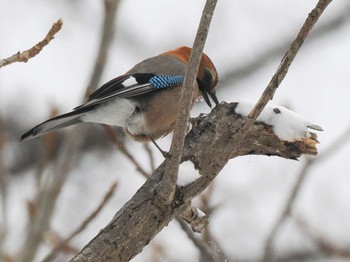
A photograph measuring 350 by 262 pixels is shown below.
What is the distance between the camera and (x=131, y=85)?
4781mm

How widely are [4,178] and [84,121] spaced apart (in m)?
0.64

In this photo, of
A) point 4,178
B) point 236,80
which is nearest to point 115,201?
point 236,80

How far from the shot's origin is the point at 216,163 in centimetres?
339

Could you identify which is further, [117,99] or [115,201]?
[115,201]

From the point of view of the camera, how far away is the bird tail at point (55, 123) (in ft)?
13.2

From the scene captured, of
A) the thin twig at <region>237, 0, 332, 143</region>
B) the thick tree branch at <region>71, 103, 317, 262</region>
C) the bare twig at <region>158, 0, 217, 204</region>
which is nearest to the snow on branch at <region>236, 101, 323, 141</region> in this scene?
the thick tree branch at <region>71, 103, 317, 262</region>

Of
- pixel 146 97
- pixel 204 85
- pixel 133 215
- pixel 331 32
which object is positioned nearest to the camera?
pixel 133 215

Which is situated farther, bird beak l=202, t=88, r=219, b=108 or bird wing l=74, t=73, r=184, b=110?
bird beak l=202, t=88, r=219, b=108

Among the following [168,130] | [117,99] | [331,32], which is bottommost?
[331,32]

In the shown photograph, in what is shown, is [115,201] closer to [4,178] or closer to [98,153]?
[98,153]

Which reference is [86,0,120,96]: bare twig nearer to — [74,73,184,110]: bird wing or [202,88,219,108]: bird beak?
[74,73,184,110]: bird wing

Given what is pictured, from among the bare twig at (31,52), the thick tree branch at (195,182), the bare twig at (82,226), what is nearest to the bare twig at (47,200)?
the bare twig at (82,226)

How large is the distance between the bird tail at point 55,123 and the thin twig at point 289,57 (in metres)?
1.25

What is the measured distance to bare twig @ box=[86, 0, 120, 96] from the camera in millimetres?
4441
